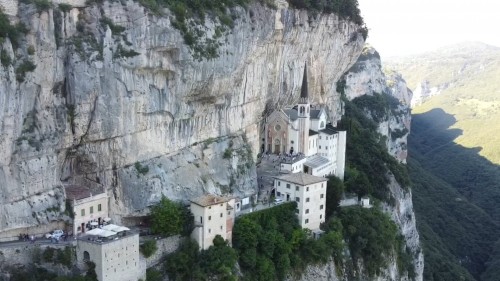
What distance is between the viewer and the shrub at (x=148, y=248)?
41.2m

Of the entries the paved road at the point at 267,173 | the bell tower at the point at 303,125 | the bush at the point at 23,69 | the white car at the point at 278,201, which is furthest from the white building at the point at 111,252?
the bell tower at the point at 303,125

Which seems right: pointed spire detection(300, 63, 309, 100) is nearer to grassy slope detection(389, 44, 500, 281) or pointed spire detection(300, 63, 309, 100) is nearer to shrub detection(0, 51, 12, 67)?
grassy slope detection(389, 44, 500, 281)

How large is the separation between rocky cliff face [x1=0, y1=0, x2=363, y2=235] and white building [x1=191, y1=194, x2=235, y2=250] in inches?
92.5

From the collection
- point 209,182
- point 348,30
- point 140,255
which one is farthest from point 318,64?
point 140,255

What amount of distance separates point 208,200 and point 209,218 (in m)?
1.28

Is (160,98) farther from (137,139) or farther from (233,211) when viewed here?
(233,211)

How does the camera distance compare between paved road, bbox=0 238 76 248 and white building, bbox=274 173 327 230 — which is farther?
white building, bbox=274 173 327 230

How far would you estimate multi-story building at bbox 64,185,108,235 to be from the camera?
39.9 meters

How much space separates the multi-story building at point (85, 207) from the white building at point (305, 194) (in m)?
17.8

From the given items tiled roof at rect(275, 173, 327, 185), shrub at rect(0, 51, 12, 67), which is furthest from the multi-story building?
tiled roof at rect(275, 173, 327, 185)

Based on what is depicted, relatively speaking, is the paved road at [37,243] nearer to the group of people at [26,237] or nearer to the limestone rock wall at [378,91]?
the group of people at [26,237]

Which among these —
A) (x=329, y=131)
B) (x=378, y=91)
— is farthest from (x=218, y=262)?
(x=378, y=91)

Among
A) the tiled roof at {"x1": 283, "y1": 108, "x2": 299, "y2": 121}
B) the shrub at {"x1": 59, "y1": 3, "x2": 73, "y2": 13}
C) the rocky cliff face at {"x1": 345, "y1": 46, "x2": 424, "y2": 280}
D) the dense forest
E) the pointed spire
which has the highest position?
the shrub at {"x1": 59, "y1": 3, "x2": 73, "y2": 13}

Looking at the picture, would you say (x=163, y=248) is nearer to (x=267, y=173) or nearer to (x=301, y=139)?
(x=267, y=173)
